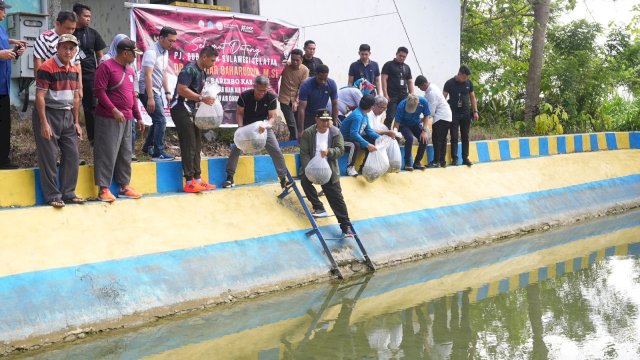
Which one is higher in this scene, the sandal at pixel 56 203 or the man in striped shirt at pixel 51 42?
the man in striped shirt at pixel 51 42

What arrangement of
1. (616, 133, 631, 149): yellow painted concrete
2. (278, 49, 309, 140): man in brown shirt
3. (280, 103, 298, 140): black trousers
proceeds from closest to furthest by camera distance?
(280, 103, 298, 140): black trousers < (278, 49, 309, 140): man in brown shirt < (616, 133, 631, 149): yellow painted concrete

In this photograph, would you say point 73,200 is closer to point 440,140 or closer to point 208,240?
point 208,240

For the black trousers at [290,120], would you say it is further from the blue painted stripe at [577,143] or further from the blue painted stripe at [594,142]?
the blue painted stripe at [594,142]

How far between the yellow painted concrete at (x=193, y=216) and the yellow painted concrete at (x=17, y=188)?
1.36 feet

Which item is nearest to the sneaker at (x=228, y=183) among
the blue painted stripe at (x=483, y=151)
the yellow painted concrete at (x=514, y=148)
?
the blue painted stripe at (x=483, y=151)

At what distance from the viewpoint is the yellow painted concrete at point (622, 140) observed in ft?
55.6

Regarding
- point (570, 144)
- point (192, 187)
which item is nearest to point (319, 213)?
point (192, 187)

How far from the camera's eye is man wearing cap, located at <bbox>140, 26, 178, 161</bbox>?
9445 mm

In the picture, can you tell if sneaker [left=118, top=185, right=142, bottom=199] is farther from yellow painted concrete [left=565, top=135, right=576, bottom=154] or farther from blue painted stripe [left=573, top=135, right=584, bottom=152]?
blue painted stripe [left=573, top=135, right=584, bottom=152]

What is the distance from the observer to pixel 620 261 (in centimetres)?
1016

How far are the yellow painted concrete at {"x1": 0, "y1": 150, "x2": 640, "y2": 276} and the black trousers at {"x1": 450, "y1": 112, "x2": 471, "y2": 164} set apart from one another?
0.28 metres

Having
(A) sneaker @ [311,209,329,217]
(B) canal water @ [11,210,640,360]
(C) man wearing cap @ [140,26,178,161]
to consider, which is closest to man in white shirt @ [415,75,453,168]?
(B) canal water @ [11,210,640,360]

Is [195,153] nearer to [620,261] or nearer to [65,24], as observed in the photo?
[65,24]

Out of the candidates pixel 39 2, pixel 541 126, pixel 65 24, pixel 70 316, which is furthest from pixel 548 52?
pixel 70 316
